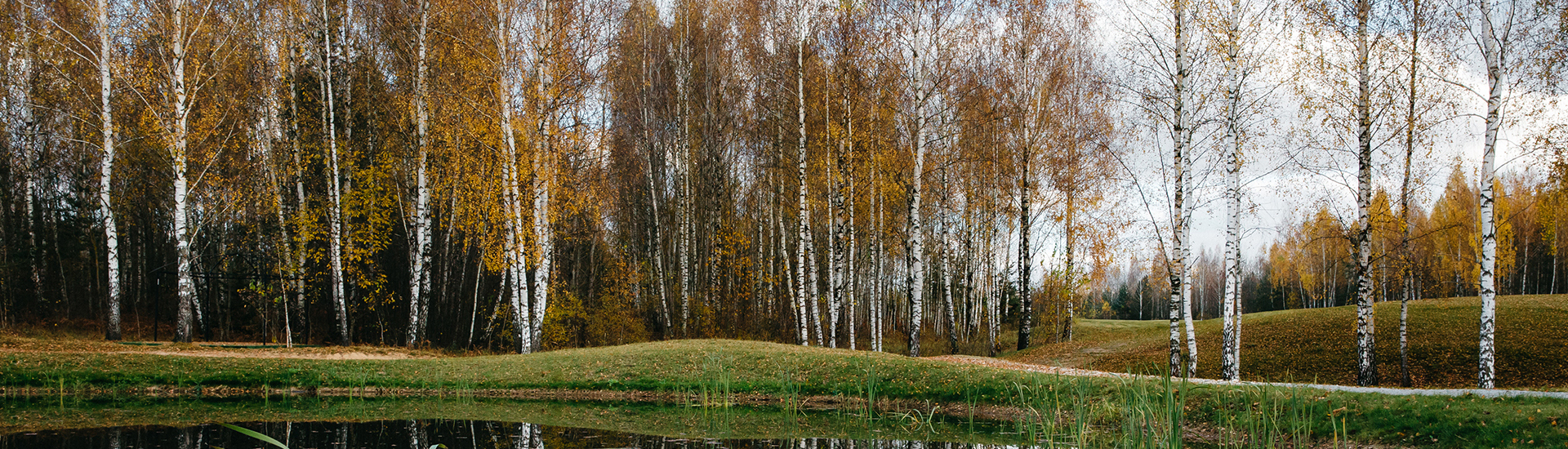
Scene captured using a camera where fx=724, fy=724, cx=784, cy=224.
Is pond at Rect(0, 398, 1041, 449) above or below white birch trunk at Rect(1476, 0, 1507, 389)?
below

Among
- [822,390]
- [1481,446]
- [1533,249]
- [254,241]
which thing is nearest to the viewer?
[1481,446]

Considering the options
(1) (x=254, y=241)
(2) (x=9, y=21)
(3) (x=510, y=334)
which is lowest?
(3) (x=510, y=334)

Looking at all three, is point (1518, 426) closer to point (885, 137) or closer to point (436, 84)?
point (885, 137)

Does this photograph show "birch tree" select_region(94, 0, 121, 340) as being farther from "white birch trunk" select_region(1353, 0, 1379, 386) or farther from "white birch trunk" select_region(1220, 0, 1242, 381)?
"white birch trunk" select_region(1353, 0, 1379, 386)

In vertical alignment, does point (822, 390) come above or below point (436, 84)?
below

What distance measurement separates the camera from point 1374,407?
327 inches

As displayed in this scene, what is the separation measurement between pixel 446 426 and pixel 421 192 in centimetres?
1072

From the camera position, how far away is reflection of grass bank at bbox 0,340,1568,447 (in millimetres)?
8398

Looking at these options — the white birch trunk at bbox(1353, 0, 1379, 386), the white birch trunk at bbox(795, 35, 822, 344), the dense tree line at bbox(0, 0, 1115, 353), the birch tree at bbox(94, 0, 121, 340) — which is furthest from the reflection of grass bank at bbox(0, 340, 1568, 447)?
the white birch trunk at bbox(1353, 0, 1379, 386)

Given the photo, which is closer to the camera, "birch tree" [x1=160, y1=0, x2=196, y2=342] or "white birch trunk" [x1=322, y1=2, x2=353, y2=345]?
"birch tree" [x1=160, y1=0, x2=196, y2=342]

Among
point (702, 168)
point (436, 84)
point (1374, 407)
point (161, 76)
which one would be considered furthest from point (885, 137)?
point (161, 76)

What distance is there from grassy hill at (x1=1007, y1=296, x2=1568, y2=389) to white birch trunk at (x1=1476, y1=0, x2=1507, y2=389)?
3216 millimetres

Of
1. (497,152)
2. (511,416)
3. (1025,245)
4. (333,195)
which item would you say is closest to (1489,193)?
(1025,245)

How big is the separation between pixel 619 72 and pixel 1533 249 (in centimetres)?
5013
